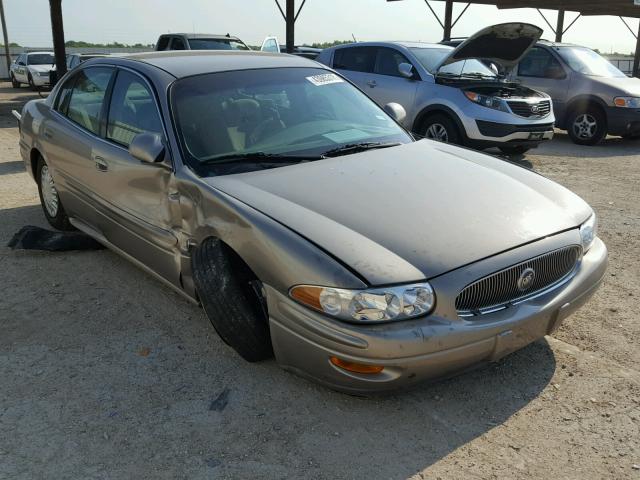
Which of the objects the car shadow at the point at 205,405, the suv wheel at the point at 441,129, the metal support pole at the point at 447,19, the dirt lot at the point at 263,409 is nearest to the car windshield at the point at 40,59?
the metal support pole at the point at 447,19

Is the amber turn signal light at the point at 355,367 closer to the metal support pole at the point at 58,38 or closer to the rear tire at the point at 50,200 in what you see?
the rear tire at the point at 50,200

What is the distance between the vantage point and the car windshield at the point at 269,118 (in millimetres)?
3623

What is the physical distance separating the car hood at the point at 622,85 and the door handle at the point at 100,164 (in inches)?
363

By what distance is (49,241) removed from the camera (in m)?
5.09

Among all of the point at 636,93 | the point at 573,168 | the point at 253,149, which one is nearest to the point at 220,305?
the point at 253,149

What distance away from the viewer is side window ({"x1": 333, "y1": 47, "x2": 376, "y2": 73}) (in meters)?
10.0

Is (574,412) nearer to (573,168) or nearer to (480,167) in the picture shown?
(480,167)

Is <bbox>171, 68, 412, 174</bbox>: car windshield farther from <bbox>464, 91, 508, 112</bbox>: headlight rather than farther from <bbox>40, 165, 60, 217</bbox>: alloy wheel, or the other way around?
<bbox>464, 91, 508, 112</bbox>: headlight

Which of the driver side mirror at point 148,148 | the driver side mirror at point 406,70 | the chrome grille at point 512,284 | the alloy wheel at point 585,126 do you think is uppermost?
the driver side mirror at point 406,70

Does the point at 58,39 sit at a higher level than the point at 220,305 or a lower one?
higher

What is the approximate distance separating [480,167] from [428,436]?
176 centimetres

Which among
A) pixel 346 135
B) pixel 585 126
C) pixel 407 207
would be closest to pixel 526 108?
pixel 585 126

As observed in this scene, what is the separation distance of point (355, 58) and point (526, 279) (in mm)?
8114

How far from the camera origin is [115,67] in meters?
4.41
